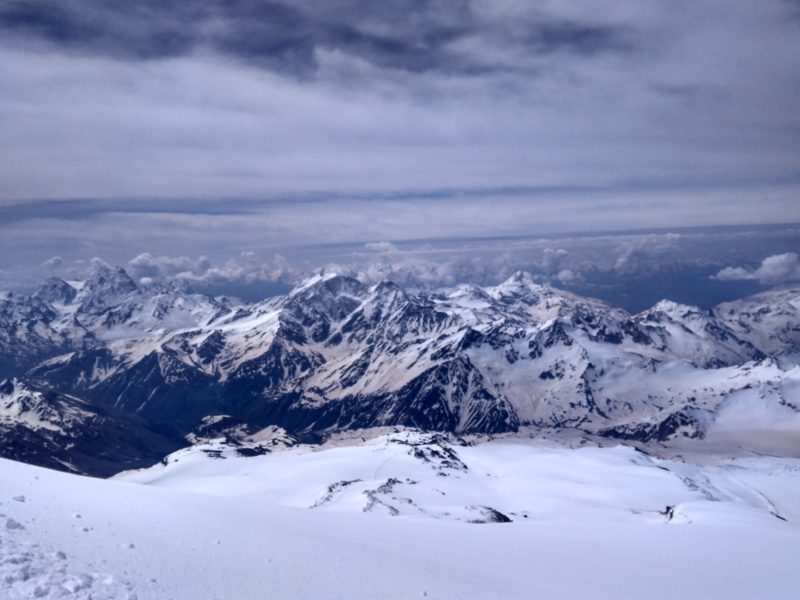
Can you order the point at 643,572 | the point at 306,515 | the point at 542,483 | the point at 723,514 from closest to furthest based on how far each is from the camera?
the point at 643,572, the point at 306,515, the point at 723,514, the point at 542,483

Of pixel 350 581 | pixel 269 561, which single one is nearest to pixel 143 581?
pixel 269 561

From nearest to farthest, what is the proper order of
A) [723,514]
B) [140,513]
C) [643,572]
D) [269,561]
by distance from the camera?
[269,561] < [140,513] < [643,572] < [723,514]

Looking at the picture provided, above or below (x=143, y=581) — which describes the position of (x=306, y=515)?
below

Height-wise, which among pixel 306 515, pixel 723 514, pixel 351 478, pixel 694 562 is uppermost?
pixel 306 515

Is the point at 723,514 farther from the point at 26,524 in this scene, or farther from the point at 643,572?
the point at 26,524

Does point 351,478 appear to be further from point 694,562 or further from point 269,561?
point 269,561

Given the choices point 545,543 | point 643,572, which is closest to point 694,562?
point 643,572

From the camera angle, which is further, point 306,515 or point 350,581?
point 306,515

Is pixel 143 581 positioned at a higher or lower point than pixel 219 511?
higher

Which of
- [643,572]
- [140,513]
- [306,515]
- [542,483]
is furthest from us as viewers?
[542,483]
